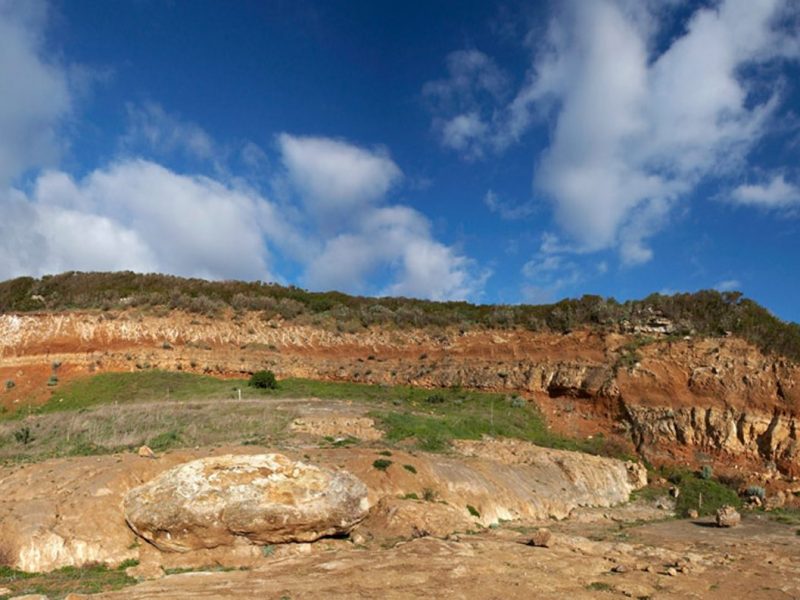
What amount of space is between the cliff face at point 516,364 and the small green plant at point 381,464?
61.2 ft

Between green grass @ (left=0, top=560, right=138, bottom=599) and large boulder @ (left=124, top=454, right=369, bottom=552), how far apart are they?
3.84 ft

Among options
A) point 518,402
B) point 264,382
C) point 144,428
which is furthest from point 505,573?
point 264,382

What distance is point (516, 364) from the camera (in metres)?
37.2

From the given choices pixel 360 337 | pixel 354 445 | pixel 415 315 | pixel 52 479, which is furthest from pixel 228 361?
pixel 52 479

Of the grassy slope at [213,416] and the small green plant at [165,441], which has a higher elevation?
the grassy slope at [213,416]

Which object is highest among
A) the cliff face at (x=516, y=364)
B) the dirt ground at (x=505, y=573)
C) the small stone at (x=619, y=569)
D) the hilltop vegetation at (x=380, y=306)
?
the hilltop vegetation at (x=380, y=306)

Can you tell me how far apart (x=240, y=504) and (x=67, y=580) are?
3.53 m

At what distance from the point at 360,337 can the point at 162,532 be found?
99.0 feet

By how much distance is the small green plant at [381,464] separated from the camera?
55.8 ft

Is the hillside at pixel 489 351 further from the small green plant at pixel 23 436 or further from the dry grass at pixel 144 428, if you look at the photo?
the small green plant at pixel 23 436

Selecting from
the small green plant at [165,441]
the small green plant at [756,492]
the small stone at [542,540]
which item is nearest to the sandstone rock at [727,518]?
the small green plant at [756,492]

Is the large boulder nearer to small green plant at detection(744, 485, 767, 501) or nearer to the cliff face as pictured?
small green plant at detection(744, 485, 767, 501)

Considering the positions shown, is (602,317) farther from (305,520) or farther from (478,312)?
(305,520)

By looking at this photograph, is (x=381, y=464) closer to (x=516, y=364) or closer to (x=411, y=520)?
(x=411, y=520)
